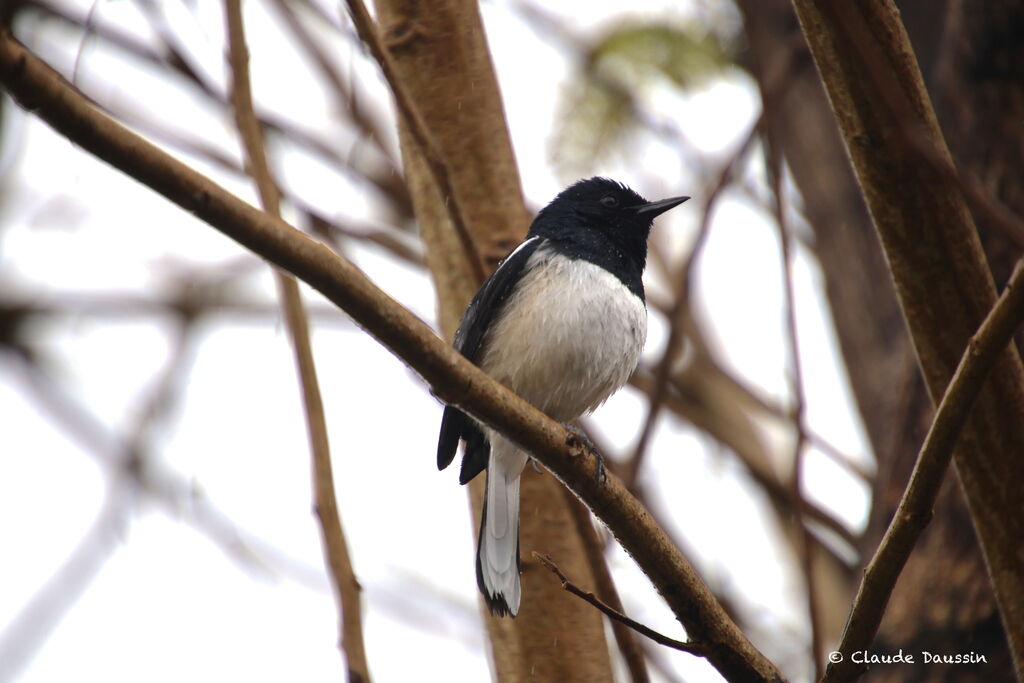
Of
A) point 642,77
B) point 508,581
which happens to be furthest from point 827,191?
point 508,581

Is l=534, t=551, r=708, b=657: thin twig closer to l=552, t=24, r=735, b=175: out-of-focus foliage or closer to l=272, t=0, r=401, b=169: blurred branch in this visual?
l=552, t=24, r=735, b=175: out-of-focus foliage

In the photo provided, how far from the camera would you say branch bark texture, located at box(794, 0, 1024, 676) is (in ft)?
8.79

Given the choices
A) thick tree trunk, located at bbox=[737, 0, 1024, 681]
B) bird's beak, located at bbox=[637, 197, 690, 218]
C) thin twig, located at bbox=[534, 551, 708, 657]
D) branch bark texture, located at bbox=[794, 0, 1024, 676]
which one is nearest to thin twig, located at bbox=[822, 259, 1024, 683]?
thin twig, located at bbox=[534, 551, 708, 657]

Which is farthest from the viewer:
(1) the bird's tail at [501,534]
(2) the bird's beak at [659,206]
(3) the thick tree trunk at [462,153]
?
(2) the bird's beak at [659,206]

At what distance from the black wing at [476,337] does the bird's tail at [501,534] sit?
0.16 meters

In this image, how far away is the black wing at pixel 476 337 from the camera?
3.66m

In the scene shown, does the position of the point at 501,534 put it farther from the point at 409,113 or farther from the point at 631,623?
the point at 409,113

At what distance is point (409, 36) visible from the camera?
3.68 metres

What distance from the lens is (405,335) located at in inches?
84.4

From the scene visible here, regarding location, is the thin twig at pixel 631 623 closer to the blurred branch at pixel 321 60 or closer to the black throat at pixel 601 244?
the black throat at pixel 601 244

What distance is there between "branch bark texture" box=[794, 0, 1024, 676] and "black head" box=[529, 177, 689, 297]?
1.38 meters

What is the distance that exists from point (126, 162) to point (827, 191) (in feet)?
15.7

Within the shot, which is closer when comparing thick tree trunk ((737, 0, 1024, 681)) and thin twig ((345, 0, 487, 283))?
thin twig ((345, 0, 487, 283))

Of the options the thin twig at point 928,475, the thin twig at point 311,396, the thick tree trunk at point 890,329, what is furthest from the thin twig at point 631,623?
the thick tree trunk at point 890,329
